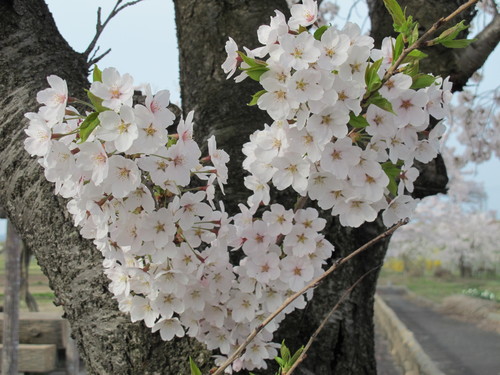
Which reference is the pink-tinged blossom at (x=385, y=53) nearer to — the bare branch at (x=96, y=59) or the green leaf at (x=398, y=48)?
the green leaf at (x=398, y=48)

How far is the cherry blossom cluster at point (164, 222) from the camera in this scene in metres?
0.98

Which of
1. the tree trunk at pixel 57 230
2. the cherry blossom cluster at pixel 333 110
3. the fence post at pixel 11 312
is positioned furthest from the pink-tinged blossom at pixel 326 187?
the fence post at pixel 11 312

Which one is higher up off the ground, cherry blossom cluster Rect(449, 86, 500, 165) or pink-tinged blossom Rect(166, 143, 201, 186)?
cherry blossom cluster Rect(449, 86, 500, 165)

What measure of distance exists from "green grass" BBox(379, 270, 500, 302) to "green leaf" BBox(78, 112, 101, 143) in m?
14.3

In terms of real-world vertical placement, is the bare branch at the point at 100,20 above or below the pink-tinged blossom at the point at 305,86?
above

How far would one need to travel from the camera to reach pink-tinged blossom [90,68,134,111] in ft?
3.25

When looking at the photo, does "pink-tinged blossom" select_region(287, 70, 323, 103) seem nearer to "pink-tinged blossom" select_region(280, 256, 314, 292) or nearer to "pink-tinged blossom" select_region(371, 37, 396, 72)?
"pink-tinged blossom" select_region(371, 37, 396, 72)

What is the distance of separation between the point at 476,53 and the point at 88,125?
224cm

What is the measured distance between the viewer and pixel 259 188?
1.19 metres

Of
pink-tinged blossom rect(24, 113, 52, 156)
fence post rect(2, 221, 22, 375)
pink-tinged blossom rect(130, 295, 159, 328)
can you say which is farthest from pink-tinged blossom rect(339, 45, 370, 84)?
fence post rect(2, 221, 22, 375)

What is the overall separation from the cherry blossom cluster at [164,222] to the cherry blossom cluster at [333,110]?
0.38 ft

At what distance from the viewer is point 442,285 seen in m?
18.9

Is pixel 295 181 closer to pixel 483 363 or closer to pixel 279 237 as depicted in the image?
pixel 279 237

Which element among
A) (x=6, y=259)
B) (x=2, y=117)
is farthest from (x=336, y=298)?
(x=6, y=259)
